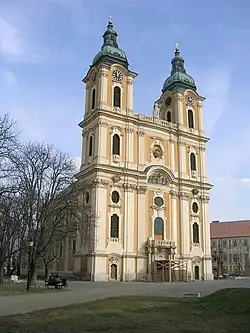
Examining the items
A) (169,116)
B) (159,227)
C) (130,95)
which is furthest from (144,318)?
(169,116)

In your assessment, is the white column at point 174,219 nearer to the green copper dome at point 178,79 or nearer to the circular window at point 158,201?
the circular window at point 158,201

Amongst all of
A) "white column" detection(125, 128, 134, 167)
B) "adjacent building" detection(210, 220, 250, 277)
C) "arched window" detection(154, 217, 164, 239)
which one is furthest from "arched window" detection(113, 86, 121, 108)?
"adjacent building" detection(210, 220, 250, 277)

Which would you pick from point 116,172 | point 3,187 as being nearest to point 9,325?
point 3,187

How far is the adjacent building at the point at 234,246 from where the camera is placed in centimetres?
9969

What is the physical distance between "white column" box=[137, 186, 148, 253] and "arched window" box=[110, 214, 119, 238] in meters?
3.09

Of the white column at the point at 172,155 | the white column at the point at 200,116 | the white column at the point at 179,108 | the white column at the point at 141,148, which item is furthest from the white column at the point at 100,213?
the white column at the point at 200,116

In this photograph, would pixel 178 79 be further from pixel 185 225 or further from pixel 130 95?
pixel 185 225

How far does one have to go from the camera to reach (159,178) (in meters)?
56.5

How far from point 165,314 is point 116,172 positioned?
38332 millimetres

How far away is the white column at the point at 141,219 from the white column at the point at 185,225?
634cm

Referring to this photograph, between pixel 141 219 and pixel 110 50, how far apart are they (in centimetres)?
2510

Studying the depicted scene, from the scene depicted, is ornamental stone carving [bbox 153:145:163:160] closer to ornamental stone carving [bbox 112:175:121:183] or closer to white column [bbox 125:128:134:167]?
white column [bbox 125:128:134:167]

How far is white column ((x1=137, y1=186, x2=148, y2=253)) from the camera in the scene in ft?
169

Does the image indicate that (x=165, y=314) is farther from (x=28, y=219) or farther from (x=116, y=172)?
(x=116, y=172)
